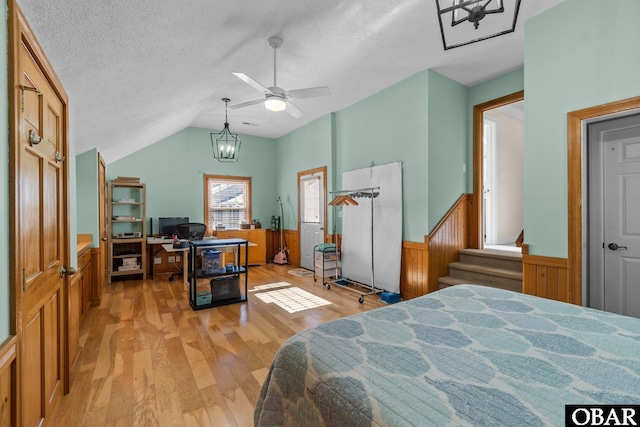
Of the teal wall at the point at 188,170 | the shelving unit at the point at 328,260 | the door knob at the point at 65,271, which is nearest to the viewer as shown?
the door knob at the point at 65,271

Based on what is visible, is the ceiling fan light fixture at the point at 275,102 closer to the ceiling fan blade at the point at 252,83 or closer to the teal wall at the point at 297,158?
the ceiling fan blade at the point at 252,83

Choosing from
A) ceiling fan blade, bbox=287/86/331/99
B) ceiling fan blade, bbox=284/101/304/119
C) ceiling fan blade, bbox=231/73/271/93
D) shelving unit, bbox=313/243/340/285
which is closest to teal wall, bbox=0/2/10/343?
ceiling fan blade, bbox=231/73/271/93

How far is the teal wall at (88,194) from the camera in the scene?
385 centimetres

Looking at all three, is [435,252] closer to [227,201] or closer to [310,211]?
[310,211]

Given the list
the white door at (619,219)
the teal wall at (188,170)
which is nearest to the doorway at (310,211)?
Answer: the teal wall at (188,170)

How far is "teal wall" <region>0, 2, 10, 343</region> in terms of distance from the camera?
109 cm

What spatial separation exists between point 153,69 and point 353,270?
3.77 metres

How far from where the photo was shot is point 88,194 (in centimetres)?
389

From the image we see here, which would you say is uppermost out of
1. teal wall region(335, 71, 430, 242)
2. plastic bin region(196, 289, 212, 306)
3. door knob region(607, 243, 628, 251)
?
teal wall region(335, 71, 430, 242)

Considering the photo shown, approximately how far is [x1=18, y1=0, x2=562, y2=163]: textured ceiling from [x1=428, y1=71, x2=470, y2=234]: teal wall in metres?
0.24

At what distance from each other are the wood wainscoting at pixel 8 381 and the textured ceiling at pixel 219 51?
4.46 feet

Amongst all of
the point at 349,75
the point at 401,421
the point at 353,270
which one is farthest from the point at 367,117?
the point at 401,421

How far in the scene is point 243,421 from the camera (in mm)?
1806

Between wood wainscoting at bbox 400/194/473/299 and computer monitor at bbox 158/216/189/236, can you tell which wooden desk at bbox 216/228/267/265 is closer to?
computer monitor at bbox 158/216/189/236
